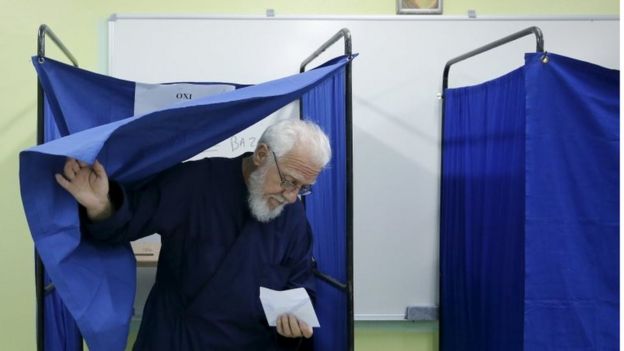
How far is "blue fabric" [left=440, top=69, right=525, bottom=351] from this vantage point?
1.86 m

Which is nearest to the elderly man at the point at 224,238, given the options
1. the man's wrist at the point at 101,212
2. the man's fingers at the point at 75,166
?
the man's wrist at the point at 101,212

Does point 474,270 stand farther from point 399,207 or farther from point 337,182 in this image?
point 337,182

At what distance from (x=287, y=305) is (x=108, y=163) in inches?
22.7

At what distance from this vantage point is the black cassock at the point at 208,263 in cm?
153

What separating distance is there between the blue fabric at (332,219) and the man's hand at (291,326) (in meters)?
0.26

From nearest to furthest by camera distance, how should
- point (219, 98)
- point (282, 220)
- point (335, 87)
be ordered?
point (219, 98) → point (282, 220) → point (335, 87)

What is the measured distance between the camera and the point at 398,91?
2.41m

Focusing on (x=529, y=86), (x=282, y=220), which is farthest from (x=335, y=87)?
(x=529, y=86)

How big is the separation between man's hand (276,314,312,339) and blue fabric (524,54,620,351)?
0.65m

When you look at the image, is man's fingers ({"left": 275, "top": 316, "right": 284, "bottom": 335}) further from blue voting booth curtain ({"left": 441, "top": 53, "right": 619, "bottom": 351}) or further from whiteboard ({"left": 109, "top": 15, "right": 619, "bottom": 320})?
whiteboard ({"left": 109, "top": 15, "right": 619, "bottom": 320})

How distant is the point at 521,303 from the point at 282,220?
88 centimetres

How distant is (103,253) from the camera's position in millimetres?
1412

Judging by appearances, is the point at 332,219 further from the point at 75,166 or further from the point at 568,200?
the point at 75,166

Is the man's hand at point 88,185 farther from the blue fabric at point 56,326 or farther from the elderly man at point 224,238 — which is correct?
the blue fabric at point 56,326
